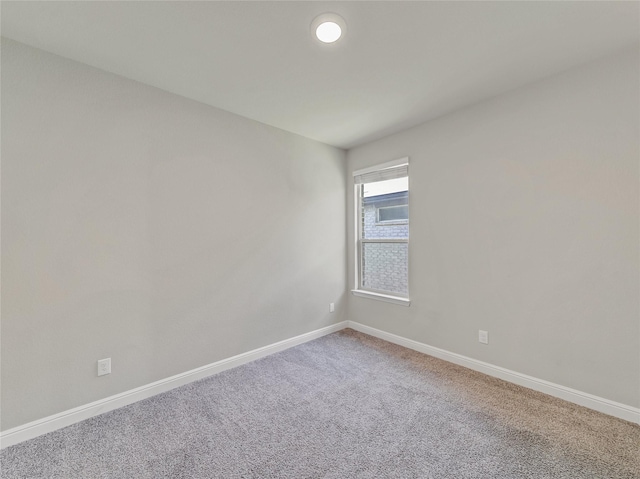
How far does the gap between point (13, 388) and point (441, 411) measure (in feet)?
8.90

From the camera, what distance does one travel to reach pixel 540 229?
Result: 84.4 inches

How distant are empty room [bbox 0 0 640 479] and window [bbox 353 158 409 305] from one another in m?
0.24

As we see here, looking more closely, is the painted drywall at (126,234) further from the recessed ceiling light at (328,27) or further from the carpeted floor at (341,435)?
the recessed ceiling light at (328,27)

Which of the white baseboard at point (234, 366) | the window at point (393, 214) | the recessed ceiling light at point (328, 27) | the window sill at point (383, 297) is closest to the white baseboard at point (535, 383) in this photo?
the white baseboard at point (234, 366)

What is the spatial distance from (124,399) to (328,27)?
2.83 m

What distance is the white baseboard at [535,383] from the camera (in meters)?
1.82

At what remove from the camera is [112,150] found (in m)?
1.98

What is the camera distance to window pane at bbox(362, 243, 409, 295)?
10.4 feet

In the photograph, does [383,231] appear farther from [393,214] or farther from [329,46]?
[329,46]

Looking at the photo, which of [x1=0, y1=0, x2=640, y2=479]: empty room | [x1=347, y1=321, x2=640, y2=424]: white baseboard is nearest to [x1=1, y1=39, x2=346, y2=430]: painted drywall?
[x1=0, y1=0, x2=640, y2=479]: empty room

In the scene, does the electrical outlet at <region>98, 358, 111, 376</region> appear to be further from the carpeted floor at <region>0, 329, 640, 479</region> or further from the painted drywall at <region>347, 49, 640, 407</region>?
the painted drywall at <region>347, 49, 640, 407</region>

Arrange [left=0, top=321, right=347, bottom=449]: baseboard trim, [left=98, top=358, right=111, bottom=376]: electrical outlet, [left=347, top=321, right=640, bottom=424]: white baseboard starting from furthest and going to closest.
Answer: [left=98, top=358, right=111, bottom=376]: electrical outlet → [left=347, top=321, right=640, bottom=424]: white baseboard → [left=0, top=321, right=347, bottom=449]: baseboard trim

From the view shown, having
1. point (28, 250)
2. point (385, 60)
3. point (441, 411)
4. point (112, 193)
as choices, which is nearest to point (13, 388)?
point (28, 250)

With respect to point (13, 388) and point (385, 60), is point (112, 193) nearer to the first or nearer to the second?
point (13, 388)
